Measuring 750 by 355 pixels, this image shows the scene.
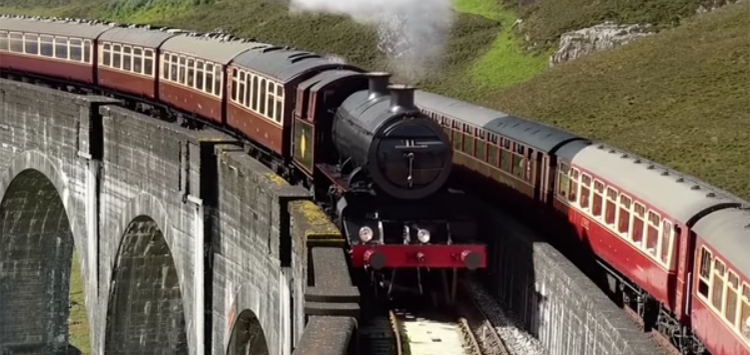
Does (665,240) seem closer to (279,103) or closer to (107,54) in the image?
(279,103)

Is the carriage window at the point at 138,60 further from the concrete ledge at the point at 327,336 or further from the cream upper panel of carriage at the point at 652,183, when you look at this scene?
the concrete ledge at the point at 327,336

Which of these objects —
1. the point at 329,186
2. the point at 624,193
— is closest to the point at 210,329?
the point at 329,186

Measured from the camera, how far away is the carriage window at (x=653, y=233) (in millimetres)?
17266

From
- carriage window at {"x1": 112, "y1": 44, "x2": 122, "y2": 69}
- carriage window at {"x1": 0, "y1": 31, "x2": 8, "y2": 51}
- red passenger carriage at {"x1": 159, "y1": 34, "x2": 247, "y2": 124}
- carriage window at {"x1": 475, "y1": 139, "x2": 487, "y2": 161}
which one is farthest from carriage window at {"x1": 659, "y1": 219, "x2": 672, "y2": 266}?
carriage window at {"x1": 0, "y1": 31, "x2": 8, "y2": 51}

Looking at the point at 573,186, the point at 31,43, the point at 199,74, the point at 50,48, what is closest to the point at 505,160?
the point at 573,186

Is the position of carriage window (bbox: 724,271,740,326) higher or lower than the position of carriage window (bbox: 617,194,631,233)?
lower

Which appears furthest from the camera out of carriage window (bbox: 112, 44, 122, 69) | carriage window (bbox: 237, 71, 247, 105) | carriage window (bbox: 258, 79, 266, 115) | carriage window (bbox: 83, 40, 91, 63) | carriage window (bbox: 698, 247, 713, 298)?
carriage window (bbox: 83, 40, 91, 63)

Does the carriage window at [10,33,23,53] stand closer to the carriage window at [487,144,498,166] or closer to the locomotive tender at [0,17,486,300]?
the locomotive tender at [0,17,486,300]

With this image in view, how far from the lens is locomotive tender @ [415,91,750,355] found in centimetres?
1486

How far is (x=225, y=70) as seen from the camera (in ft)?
94.2

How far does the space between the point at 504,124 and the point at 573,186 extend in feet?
11.6

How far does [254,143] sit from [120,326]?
764 centimetres

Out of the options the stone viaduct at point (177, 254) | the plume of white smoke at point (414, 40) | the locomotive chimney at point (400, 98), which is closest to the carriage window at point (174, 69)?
the stone viaduct at point (177, 254)

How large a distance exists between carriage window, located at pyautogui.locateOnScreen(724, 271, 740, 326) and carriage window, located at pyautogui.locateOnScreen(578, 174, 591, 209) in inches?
212
